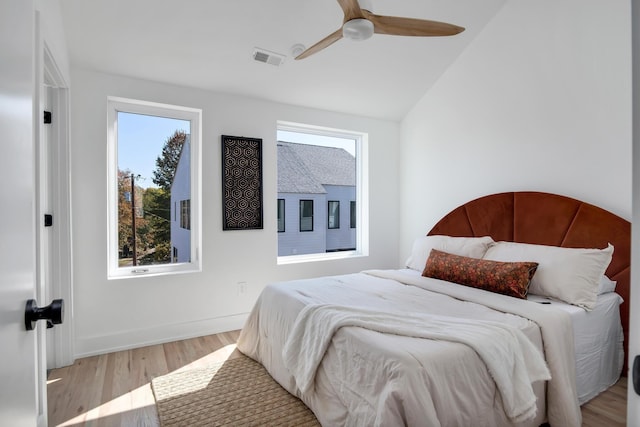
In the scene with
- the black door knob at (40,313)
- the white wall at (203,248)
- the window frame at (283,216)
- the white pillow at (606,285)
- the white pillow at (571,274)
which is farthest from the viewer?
the window frame at (283,216)

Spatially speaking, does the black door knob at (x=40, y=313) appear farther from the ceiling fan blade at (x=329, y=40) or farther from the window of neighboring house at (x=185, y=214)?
the window of neighboring house at (x=185, y=214)

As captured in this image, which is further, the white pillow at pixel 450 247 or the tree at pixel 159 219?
the tree at pixel 159 219


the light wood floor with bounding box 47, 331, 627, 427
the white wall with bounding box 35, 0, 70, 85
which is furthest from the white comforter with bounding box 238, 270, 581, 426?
the white wall with bounding box 35, 0, 70, 85

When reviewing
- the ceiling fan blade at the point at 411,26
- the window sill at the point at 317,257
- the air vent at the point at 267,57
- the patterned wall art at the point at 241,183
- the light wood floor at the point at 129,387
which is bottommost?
the light wood floor at the point at 129,387

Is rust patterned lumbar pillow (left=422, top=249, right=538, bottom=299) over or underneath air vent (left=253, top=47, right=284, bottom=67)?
underneath

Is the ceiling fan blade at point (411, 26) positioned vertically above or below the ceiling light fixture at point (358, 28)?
above

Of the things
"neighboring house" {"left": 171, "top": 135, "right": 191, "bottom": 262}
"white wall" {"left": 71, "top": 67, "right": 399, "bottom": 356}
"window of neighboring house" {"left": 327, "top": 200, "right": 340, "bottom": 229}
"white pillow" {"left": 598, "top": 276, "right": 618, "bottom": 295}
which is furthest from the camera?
"window of neighboring house" {"left": 327, "top": 200, "right": 340, "bottom": 229}

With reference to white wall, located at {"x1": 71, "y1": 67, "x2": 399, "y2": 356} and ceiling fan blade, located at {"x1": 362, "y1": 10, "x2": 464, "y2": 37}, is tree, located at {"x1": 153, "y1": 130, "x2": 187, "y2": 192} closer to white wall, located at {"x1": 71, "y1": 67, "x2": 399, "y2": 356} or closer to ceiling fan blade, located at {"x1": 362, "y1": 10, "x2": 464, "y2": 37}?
white wall, located at {"x1": 71, "y1": 67, "x2": 399, "y2": 356}

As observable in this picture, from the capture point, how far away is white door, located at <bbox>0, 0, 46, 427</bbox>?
2.06 feet

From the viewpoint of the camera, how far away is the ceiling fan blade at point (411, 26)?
6.49ft

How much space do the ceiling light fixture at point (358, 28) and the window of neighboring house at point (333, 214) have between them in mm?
2312

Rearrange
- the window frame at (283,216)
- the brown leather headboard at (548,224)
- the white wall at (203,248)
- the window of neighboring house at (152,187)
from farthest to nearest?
the window frame at (283,216)
the window of neighboring house at (152,187)
the white wall at (203,248)
the brown leather headboard at (548,224)

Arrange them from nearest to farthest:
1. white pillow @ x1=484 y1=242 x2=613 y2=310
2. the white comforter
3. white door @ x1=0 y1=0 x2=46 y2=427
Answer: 1. white door @ x1=0 y1=0 x2=46 y2=427
2. the white comforter
3. white pillow @ x1=484 y1=242 x2=613 y2=310

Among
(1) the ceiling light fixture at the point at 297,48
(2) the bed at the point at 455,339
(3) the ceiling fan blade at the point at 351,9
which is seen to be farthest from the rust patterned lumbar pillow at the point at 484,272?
(1) the ceiling light fixture at the point at 297,48
